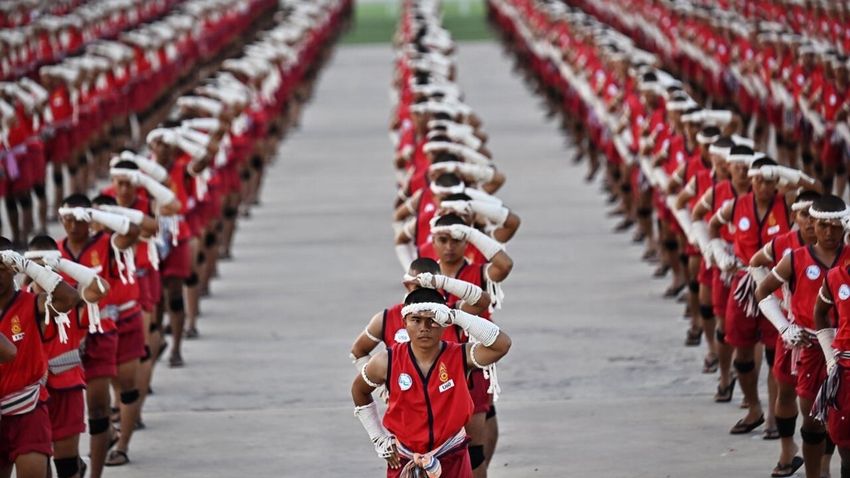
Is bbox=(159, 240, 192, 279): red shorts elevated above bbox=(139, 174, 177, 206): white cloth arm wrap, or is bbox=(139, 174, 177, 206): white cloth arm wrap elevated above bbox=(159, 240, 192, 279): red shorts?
bbox=(139, 174, 177, 206): white cloth arm wrap

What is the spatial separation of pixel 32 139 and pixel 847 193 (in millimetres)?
8263

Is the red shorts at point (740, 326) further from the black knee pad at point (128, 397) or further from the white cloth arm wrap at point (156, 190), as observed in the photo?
the white cloth arm wrap at point (156, 190)

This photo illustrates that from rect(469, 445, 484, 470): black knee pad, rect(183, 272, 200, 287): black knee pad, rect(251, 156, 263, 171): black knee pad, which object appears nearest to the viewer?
rect(469, 445, 484, 470): black knee pad

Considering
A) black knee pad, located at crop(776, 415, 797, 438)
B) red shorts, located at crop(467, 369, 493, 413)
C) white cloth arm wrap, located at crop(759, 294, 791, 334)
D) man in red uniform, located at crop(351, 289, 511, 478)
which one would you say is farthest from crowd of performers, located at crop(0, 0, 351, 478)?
black knee pad, located at crop(776, 415, 797, 438)

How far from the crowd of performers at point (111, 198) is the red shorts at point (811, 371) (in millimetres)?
3570

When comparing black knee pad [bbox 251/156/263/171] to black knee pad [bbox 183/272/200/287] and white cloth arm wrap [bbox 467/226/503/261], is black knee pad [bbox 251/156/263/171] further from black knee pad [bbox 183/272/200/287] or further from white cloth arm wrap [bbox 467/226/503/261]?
white cloth arm wrap [bbox 467/226/503/261]

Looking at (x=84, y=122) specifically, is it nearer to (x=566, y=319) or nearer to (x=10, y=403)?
(x=566, y=319)

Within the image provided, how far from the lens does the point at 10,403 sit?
9.22m

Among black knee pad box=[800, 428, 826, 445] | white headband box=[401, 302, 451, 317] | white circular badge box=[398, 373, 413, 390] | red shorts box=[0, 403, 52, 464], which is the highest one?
white headband box=[401, 302, 451, 317]

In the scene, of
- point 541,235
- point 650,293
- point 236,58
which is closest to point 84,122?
point 236,58

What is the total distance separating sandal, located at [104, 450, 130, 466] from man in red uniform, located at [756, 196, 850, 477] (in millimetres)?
3881

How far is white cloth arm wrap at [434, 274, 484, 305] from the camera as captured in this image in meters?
9.20

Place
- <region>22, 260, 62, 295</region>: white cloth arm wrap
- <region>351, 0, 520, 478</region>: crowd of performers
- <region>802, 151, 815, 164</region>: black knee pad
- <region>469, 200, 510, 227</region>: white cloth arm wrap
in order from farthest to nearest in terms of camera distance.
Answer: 1. <region>802, 151, 815, 164</region>: black knee pad
2. <region>469, 200, 510, 227</region>: white cloth arm wrap
3. <region>22, 260, 62, 295</region>: white cloth arm wrap
4. <region>351, 0, 520, 478</region>: crowd of performers

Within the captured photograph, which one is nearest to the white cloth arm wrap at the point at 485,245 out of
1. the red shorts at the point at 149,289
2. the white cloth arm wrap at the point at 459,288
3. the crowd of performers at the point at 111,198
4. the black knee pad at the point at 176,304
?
the white cloth arm wrap at the point at 459,288
